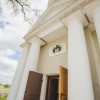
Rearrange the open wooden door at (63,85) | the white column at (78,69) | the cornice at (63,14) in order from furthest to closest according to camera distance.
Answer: the cornice at (63,14) < the open wooden door at (63,85) < the white column at (78,69)

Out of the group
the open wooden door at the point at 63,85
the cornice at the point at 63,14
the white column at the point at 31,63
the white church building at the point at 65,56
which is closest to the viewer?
the white church building at the point at 65,56

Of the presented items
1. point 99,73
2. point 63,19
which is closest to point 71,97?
point 99,73

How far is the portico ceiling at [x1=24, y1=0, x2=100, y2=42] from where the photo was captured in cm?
391

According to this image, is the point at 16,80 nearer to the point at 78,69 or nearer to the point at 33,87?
the point at 33,87

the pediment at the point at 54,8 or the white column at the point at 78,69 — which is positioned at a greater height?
the pediment at the point at 54,8

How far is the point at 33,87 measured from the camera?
14.2 feet

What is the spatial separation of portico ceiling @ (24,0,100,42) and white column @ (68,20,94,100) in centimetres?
55

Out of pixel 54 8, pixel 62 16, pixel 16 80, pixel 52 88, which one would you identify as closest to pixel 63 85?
pixel 52 88

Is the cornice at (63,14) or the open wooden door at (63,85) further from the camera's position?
the cornice at (63,14)

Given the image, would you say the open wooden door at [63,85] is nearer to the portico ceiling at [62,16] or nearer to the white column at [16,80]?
the portico ceiling at [62,16]

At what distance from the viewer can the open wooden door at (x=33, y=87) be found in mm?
4145

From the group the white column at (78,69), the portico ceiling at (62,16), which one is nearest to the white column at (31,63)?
the portico ceiling at (62,16)

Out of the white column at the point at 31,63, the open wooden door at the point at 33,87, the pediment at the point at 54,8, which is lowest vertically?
the open wooden door at the point at 33,87

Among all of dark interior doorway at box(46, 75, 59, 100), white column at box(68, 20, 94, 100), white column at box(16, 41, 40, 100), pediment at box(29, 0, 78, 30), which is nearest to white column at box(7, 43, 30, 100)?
white column at box(16, 41, 40, 100)
